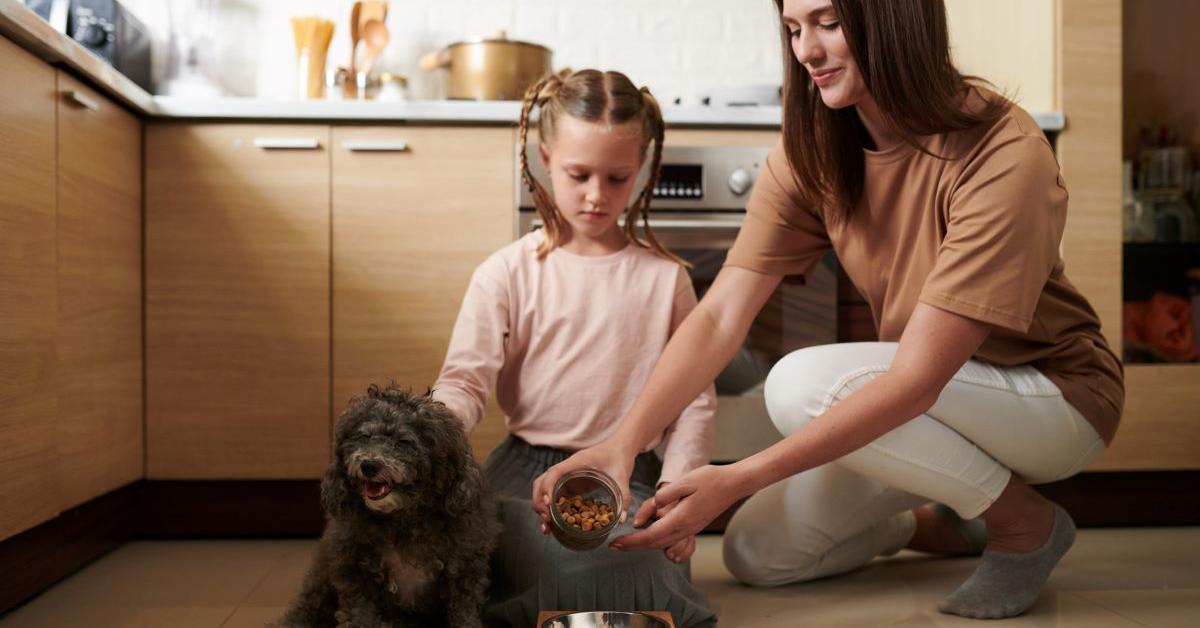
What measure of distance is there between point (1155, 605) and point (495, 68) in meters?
1.85

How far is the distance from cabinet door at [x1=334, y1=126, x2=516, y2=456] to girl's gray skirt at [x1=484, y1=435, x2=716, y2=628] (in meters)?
0.74

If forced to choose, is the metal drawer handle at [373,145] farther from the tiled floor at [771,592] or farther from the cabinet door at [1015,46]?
the cabinet door at [1015,46]

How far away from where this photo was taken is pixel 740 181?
2254 mm

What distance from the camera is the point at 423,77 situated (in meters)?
2.88

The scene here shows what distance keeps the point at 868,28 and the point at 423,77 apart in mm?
1854

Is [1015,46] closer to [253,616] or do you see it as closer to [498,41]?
[498,41]

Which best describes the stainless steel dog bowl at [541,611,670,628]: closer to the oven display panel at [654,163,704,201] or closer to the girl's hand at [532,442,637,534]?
the girl's hand at [532,442,637,534]

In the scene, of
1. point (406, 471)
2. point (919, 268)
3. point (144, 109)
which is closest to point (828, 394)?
point (919, 268)

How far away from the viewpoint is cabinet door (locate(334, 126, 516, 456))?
220 cm

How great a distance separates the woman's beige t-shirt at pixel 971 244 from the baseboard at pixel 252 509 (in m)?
0.81

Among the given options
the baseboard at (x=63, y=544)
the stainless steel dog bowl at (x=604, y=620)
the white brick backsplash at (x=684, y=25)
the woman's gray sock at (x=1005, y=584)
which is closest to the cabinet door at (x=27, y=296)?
the baseboard at (x=63, y=544)

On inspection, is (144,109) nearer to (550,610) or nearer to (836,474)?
(550,610)

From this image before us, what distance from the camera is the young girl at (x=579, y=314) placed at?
1.61 meters

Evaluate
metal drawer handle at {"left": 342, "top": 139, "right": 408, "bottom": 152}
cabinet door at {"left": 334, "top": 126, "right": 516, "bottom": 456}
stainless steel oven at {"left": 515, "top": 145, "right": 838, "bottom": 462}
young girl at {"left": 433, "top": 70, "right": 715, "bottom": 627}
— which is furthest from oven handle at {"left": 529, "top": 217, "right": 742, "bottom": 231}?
young girl at {"left": 433, "top": 70, "right": 715, "bottom": 627}
